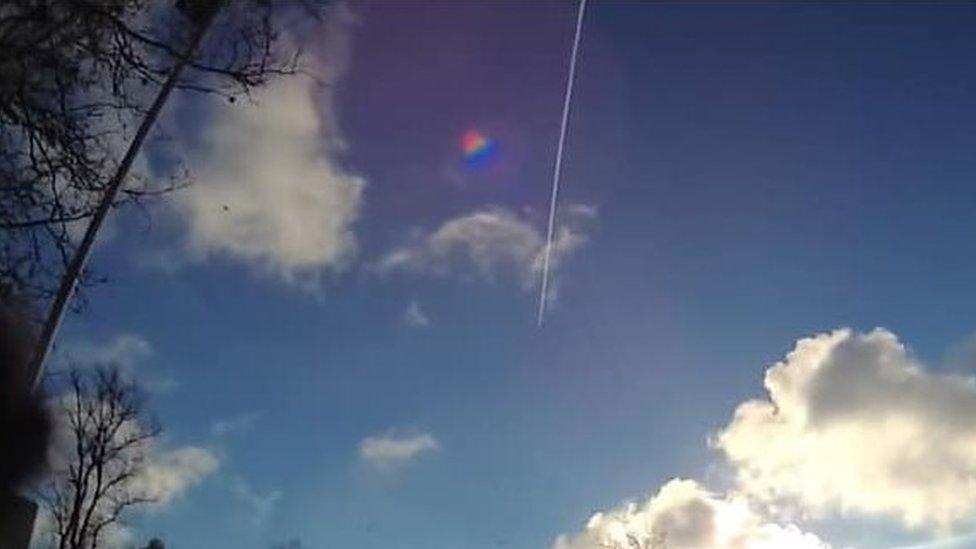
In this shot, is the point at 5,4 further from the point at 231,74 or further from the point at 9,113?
the point at 231,74

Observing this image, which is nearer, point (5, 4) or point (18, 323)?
point (18, 323)

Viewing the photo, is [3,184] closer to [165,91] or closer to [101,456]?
[165,91]

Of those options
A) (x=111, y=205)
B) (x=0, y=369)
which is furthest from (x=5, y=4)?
(x=0, y=369)

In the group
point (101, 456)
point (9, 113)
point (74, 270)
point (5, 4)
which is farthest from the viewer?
point (101, 456)

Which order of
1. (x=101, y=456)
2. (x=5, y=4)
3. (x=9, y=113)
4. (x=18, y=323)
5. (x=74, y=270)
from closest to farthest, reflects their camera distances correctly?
(x=18, y=323), (x=5, y=4), (x=9, y=113), (x=74, y=270), (x=101, y=456)

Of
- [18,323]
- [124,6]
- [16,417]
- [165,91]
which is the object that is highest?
[165,91]

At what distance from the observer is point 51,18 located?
10.5 meters

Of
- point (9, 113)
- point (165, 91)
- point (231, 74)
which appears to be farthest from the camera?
point (165, 91)

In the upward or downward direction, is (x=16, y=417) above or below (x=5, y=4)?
below

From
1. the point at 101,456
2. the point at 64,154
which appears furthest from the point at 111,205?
the point at 101,456

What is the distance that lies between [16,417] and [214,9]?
38.6 feet

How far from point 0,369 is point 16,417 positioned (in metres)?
0.15

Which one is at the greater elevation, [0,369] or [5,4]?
[5,4]

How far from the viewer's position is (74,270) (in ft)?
45.0
